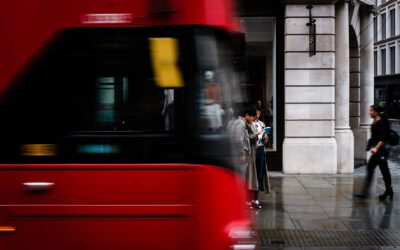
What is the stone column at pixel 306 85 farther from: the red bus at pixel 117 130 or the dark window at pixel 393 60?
the dark window at pixel 393 60

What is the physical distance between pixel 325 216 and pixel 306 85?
619 centimetres

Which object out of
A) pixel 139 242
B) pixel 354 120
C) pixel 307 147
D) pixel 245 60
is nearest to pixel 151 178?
pixel 139 242

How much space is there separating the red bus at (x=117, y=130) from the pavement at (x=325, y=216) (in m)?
4.19

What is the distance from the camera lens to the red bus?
4293 millimetres

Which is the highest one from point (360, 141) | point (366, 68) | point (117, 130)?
point (366, 68)

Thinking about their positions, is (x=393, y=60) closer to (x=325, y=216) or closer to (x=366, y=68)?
(x=366, y=68)

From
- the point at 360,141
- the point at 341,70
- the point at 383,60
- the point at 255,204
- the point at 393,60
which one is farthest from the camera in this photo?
Answer: the point at 383,60

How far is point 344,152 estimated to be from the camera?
16.3 m

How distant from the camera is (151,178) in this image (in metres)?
4.30

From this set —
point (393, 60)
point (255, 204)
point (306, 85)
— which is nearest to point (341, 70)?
point (306, 85)

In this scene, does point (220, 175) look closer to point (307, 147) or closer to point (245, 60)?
point (245, 60)

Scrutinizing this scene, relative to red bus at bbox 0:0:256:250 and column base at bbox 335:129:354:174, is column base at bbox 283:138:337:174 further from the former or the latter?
red bus at bbox 0:0:256:250

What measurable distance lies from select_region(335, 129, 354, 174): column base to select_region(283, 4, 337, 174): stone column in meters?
0.50

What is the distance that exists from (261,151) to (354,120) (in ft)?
30.9
